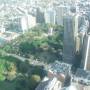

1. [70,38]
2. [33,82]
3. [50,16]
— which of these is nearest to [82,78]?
[33,82]

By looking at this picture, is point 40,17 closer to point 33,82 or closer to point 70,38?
point 70,38

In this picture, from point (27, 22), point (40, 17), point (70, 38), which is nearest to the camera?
point (70, 38)

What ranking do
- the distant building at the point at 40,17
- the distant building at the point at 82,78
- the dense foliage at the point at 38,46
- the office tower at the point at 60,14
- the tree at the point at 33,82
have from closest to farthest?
the distant building at the point at 82,78, the tree at the point at 33,82, the dense foliage at the point at 38,46, the office tower at the point at 60,14, the distant building at the point at 40,17

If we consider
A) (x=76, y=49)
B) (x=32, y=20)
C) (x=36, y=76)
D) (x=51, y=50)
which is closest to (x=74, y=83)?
(x=36, y=76)

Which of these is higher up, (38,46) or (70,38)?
(70,38)

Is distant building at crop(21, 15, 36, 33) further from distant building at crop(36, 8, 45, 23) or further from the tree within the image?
the tree

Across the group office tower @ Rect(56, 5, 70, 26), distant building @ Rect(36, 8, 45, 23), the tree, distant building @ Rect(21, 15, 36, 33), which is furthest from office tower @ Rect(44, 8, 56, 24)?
the tree

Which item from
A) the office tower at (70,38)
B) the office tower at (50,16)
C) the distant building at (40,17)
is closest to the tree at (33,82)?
the office tower at (70,38)

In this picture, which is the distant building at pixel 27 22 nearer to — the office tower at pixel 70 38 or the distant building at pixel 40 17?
the distant building at pixel 40 17

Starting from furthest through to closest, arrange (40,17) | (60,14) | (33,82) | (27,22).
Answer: (40,17), (60,14), (27,22), (33,82)

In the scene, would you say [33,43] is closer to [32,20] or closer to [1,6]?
[32,20]

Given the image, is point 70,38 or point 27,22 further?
point 27,22
